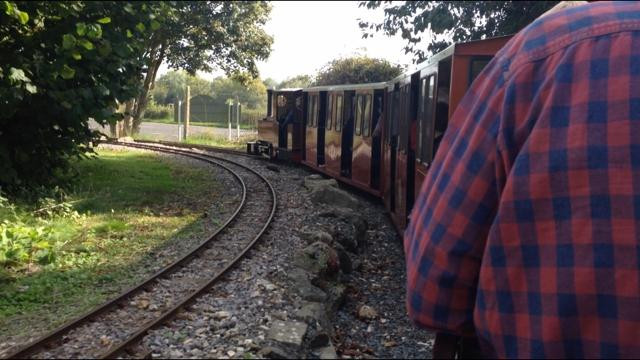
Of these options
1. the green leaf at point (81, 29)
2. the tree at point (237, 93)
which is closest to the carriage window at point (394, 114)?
the green leaf at point (81, 29)

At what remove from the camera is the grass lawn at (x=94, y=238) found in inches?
256

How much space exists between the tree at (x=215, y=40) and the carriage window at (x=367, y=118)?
1651cm

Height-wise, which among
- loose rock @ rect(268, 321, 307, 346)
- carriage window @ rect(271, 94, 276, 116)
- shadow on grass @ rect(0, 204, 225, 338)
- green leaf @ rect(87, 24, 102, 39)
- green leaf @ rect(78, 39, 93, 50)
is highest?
green leaf @ rect(87, 24, 102, 39)

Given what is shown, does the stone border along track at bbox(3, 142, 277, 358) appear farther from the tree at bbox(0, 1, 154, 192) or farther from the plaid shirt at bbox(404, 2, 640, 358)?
the plaid shirt at bbox(404, 2, 640, 358)

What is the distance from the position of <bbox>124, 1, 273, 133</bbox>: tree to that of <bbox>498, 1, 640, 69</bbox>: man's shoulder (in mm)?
27681

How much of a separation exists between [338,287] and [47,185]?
19.5 ft

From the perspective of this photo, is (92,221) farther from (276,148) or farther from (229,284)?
(276,148)

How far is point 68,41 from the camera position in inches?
332

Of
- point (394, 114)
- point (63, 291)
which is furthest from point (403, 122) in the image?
point (63, 291)

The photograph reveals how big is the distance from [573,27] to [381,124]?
447 inches

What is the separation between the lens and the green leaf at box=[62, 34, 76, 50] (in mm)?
8430

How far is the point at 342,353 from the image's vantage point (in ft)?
17.5

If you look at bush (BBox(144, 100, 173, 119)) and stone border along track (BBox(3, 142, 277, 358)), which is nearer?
stone border along track (BBox(3, 142, 277, 358))

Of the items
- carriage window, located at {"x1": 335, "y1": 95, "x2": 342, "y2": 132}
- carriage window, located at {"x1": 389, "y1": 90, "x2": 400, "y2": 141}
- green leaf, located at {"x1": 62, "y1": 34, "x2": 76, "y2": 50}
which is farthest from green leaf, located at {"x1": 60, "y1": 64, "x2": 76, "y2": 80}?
carriage window, located at {"x1": 335, "y1": 95, "x2": 342, "y2": 132}
